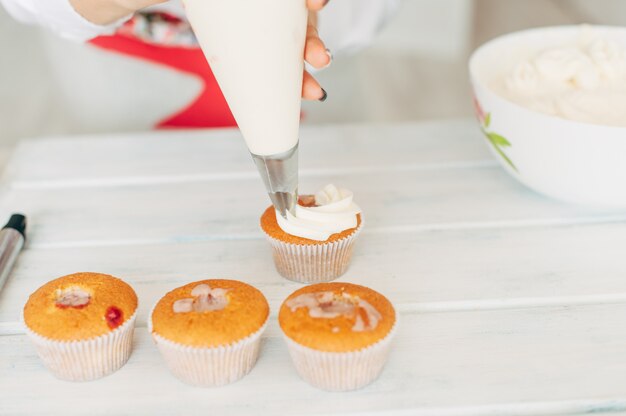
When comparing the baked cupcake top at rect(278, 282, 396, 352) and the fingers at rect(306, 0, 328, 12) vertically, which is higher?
the fingers at rect(306, 0, 328, 12)

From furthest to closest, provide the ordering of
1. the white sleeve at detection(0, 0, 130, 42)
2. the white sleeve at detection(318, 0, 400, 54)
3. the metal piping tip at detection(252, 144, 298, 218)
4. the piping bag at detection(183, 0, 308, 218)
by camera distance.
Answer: the white sleeve at detection(318, 0, 400, 54) → the white sleeve at detection(0, 0, 130, 42) → the metal piping tip at detection(252, 144, 298, 218) → the piping bag at detection(183, 0, 308, 218)

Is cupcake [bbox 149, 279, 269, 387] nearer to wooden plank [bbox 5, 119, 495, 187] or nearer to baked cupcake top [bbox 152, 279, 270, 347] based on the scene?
baked cupcake top [bbox 152, 279, 270, 347]

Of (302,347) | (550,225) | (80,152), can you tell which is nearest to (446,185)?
(550,225)

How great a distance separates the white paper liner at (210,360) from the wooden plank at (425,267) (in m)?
0.12

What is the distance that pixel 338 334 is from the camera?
2.21 ft

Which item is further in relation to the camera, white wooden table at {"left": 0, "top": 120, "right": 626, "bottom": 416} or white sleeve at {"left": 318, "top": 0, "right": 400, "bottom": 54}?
white sleeve at {"left": 318, "top": 0, "right": 400, "bottom": 54}

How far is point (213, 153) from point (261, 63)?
1.71 feet

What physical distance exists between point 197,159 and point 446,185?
40 centimetres

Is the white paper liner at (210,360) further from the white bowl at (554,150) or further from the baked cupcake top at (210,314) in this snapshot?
the white bowl at (554,150)

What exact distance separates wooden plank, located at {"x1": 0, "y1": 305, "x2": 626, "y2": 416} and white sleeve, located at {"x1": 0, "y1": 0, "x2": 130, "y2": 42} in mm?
518

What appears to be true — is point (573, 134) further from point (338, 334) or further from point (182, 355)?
point (182, 355)

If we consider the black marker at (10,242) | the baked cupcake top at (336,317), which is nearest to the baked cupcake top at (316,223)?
the baked cupcake top at (336,317)

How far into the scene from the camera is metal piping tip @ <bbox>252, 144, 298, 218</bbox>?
0.79 meters

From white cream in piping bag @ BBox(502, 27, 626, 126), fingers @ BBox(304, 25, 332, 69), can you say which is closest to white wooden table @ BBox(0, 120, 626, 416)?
white cream in piping bag @ BBox(502, 27, 626, 126)
